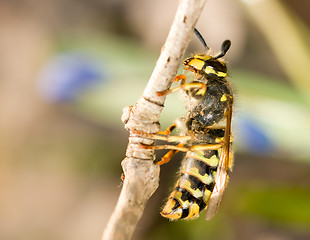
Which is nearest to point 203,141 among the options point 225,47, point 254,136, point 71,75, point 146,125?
point 225,47

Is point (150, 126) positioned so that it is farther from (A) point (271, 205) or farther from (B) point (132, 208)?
(A) point (271, 205)

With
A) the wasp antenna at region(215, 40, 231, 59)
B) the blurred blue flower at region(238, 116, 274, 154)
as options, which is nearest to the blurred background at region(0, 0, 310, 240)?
the blurred blue flower at region(238, 116, 274, 154)

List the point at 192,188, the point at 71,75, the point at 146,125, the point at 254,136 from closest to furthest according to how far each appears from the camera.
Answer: the point at 146,125
the point at 192,188
the point at 254,136
the point at 71,75

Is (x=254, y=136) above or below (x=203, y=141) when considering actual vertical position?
above

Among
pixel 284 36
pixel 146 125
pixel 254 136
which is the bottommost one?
pixel 146 125

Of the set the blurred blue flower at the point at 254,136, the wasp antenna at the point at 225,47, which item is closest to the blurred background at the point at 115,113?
the blurred blue flower at the point at 254,136

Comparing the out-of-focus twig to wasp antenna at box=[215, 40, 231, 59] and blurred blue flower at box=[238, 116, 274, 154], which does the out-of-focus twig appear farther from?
wasp antenna at box=[215, 40, 231, 59]

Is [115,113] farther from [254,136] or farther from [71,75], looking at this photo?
[254,136]
